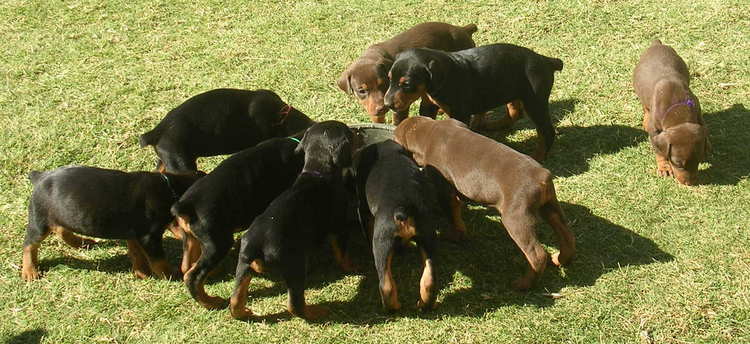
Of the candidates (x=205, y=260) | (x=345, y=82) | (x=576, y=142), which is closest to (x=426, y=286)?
(x=205, y=260)

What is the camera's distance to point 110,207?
5.59m

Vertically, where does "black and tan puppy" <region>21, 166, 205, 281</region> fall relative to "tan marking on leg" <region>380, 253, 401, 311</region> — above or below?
above

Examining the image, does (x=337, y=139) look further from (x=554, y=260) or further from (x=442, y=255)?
(x=554, y=260)

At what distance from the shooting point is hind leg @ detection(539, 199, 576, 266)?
18.4 ft

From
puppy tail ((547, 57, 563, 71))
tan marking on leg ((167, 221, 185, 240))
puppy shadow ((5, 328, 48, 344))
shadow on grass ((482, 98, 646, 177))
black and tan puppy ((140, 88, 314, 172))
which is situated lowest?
puppy shadow ((5, 328, 48, 344))

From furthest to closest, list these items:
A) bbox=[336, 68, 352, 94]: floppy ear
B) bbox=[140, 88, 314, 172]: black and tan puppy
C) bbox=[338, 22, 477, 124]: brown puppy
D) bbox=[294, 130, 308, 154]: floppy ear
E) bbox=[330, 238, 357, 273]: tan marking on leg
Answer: bbox=[336, 68, 352, 94]: floppy ear
bbox=[338, 22, 477, 124]: brown puppy
bbox=[140, 88, 314, 172]: black and tan puppy
bbox=[294, 130, 308, 154]: floppy ear
bbox=[330, 238, 357, 273]: tan marking on leg

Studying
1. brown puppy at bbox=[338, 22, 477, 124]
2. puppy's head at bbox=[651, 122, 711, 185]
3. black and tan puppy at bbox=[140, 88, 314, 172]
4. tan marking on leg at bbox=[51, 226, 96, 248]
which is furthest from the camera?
brown puppy at bbox=[338, 22, 477, 124]

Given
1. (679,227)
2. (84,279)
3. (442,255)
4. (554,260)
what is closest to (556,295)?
(554,260)

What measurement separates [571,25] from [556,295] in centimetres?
510

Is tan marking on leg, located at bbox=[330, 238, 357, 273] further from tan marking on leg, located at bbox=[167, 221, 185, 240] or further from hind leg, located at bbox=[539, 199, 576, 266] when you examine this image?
hind leg, located at bbox=[539, 199, 576, 266]

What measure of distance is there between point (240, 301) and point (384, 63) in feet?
11.4

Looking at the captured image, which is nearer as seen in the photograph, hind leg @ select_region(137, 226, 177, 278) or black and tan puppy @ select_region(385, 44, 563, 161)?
hind leg @ select_region(137, 226, 177, 278)

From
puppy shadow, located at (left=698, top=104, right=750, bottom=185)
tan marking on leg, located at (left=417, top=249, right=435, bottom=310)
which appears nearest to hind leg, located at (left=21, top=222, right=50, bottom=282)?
tan marking on leg, located at (left=417, top=249, right=435, bottom=310)

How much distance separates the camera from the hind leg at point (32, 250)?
5867 mm
